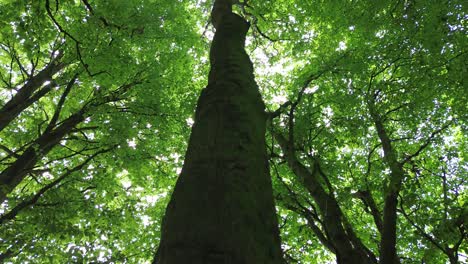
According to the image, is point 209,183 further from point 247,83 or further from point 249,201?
point 247,83

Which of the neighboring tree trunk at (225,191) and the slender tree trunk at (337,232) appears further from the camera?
the slender tree trunk at (337,232)

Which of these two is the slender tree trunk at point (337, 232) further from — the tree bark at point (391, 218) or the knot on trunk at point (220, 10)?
the knot on trunk at point (220, 10)

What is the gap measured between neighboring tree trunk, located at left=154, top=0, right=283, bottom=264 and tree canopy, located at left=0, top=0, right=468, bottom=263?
123 cm

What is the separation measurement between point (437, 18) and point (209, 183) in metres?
6.24

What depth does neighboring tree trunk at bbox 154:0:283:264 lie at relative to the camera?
159 centimetres

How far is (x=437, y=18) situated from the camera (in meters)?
6.00

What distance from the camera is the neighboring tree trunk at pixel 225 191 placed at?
1593 millimetres

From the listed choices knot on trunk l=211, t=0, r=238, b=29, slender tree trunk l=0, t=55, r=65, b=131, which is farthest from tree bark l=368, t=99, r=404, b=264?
slender tree trunk l=0, t=55, r=65, b=131

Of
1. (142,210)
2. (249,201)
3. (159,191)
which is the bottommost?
(249,201)

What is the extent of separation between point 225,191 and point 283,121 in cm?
531

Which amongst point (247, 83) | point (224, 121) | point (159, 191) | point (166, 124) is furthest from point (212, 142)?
point (159, 191)

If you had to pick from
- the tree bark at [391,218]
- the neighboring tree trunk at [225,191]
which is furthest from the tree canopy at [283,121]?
the neighboring tree trunk at [225,191]

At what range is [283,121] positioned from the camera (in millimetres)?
7066

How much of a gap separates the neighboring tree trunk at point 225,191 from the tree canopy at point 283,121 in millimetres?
1234
